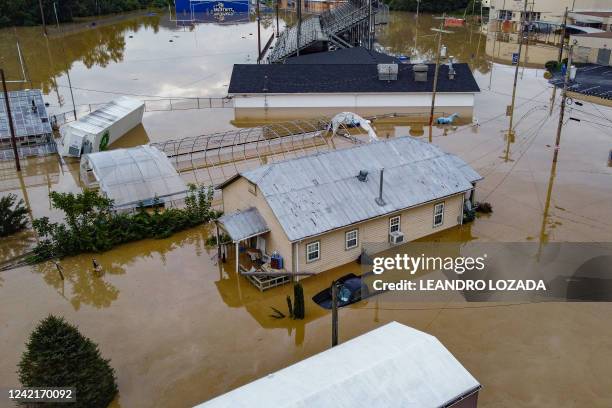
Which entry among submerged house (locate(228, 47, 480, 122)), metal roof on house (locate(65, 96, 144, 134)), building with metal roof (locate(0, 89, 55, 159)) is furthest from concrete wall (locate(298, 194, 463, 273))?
building with metal roof (locate(0, 89, 55, 159))

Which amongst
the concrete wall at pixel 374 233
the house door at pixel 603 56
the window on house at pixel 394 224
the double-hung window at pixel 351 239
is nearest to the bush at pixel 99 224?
the concrete wall at pixel 374 233

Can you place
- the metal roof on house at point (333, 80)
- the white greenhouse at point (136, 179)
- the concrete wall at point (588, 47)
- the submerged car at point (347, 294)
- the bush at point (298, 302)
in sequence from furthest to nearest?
the concrete wall at point (588, 47), the metal roof on house at point (333, 80), the white greenhouse at point (136, 179), the submerged car at point (347, 294), the bush at point (298, 302)

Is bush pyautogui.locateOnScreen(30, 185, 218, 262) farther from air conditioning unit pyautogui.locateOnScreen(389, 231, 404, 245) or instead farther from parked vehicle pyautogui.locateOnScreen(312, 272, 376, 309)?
air conditioning unit pyautogui.locateOnScreen(389, 231, 404, 245)

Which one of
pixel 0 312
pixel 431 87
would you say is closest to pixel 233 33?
pixel 431 87

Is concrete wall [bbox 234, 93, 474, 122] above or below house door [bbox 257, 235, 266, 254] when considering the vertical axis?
above

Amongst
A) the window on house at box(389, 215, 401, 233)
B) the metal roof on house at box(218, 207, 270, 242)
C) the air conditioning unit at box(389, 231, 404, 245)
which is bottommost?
the air conditioning unit at box(389, 231, 404, 245)

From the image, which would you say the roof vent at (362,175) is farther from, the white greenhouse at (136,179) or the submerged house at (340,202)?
the white greenhouse at (136,179)
